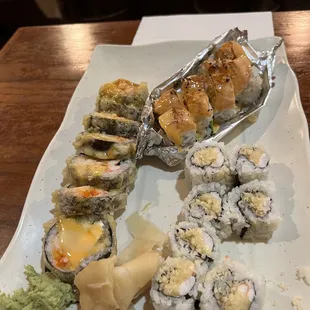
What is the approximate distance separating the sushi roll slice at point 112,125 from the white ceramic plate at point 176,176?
0.23 metres

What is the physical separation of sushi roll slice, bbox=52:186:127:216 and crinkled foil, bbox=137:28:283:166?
37 cm

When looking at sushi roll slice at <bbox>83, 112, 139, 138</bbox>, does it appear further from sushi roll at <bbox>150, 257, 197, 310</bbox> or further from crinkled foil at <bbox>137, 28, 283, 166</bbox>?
sushi roll at <bbox>150, 257, 197, 310</bbox>

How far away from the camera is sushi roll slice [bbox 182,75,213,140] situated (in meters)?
2.38

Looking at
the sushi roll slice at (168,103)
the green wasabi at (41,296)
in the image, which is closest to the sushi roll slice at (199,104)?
the sushi roll slice at (168,103)

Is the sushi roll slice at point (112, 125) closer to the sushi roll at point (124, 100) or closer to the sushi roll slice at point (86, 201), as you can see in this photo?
the sushi roll at point (124, 100)

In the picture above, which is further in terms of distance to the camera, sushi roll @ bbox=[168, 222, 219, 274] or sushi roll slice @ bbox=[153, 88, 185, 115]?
sushi roll slice @ bbox=[153, 88, 185, 115]

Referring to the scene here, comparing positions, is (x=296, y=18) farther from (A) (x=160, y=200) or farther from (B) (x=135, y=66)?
(A) (x=160, y=200)

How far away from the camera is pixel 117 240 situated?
2.11 meters

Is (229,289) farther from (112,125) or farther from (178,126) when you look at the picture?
(112,125)

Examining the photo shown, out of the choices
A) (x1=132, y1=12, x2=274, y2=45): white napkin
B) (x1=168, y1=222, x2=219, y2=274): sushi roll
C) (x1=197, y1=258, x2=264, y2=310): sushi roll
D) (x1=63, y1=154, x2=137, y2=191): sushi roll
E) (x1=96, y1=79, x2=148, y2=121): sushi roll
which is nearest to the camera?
(x1=197, y1=258, x2=264, y2=310): sushi roll

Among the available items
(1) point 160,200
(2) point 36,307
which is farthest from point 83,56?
(2) point 36,307

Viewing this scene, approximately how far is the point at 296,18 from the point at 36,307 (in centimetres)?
284

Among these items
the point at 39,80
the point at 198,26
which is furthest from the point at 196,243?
the point at 198,26

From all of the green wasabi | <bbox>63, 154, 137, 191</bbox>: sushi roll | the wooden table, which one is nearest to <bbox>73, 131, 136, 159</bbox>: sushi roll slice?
<bbox>63, 154, 137, 191</bbox>: sushi roll
